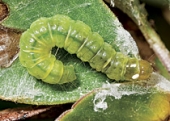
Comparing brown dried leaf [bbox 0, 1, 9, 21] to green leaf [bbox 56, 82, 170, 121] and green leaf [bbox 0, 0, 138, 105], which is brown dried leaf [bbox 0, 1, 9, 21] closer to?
green leaf [bbox 0, 0, 138, 105]

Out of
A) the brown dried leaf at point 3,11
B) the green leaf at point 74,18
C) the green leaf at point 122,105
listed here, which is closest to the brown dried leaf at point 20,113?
the green leaf at point 74,18

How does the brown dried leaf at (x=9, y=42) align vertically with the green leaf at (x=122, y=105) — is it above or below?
above

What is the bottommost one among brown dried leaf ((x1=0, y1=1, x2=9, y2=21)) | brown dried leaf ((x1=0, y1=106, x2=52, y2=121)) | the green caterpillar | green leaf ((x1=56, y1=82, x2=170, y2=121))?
brown dried leaf ((x1=0, y1=106, x2=52, y2=121))

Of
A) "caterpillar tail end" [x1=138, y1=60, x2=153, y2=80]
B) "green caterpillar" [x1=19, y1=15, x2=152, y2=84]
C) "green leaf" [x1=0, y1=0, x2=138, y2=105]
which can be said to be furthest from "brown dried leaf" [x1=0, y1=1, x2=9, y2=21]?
"caterpillar tail end" [x1=138, y1=60, x2=153, y2=80]

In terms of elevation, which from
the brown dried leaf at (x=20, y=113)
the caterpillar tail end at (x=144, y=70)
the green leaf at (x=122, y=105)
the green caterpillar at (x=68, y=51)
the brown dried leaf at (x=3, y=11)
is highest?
the brown dried leaf at (x=3, y=11)

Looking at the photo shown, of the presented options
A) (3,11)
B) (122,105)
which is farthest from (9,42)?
(122,105)

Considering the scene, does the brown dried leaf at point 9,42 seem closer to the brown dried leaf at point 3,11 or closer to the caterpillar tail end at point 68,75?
the brown dried leaf at point 3,11

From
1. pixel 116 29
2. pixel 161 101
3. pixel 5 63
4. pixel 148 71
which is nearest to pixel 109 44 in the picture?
pixel 116 29
